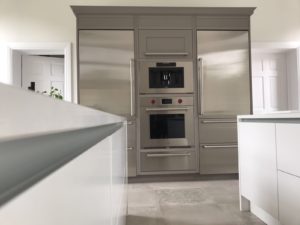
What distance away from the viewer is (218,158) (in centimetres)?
377

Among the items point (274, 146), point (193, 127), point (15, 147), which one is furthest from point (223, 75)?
point (15, 147)

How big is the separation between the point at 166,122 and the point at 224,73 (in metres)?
0.97

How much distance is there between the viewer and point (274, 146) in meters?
1.84

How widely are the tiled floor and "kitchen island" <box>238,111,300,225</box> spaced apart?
0.20 m

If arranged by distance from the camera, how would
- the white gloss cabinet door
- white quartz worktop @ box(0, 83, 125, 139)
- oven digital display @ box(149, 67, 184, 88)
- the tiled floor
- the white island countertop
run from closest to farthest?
white quartz worktop @ box(0, 83, 125, 139) → the white island countertop → the white gloss cabinet door → the tiled floor → oven digital display @ box(149, 67, 184, 88)

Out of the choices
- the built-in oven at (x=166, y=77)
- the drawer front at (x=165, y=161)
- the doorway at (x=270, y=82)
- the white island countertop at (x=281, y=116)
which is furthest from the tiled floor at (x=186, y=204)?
the doorway at (x=270, y=82)

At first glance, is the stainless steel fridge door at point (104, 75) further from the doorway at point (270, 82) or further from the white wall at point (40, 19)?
the doorway at point (270, 82)

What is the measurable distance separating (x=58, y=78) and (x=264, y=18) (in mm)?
3399

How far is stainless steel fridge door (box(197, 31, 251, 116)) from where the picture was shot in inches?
149

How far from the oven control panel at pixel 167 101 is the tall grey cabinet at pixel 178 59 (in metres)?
0.08

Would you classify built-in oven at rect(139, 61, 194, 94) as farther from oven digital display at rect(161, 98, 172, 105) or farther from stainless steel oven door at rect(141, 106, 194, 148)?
stainless steel oven door at rect(141, 106, 194, 148)

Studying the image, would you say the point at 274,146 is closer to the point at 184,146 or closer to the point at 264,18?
the point at 184,146

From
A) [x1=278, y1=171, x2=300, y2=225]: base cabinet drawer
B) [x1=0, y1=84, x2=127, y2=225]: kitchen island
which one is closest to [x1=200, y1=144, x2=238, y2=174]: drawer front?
[x1=278, y1=171, x2=300, y2=225]: base cabinet drawer

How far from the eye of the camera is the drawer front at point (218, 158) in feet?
12.3
